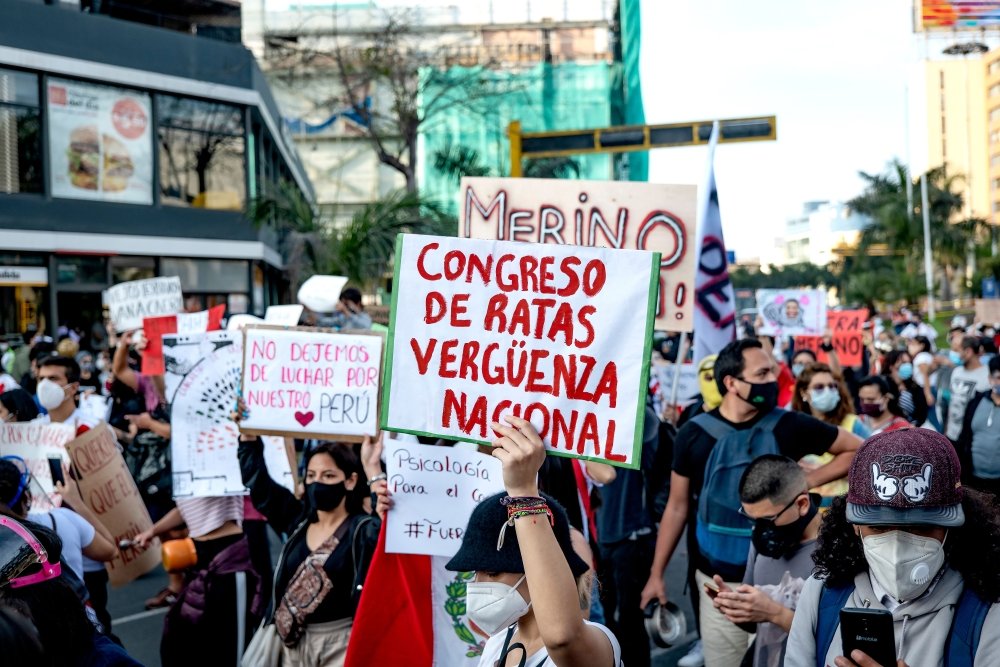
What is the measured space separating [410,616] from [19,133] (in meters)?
22.4

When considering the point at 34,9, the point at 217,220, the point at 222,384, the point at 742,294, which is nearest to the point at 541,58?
the point at 742,294

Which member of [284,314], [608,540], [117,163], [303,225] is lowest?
[608,540]

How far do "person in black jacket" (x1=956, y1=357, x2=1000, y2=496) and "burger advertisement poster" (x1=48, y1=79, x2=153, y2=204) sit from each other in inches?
842

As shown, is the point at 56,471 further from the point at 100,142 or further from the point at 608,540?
the point at 100,142

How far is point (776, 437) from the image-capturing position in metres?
4.82

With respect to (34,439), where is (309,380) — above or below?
above

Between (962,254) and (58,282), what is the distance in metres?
47.3

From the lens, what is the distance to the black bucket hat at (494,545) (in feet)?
8.93

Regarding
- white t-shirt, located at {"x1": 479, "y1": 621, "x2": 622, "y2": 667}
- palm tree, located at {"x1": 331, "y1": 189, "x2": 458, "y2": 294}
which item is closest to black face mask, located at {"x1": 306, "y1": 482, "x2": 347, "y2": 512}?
white t-shirt, located at {"x1": 479, "y1": 621, "x2": 622, "y2": 667}

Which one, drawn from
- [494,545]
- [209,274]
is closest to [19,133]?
[209,274]

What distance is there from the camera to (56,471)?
528 centimetres

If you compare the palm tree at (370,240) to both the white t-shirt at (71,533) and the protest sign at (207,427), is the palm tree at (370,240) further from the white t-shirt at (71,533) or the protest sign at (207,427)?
the white t-shirt at (71,533)

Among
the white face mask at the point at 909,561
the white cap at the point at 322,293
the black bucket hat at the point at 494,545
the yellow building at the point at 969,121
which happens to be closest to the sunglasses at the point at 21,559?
the black bucket hat at the point at 494,545

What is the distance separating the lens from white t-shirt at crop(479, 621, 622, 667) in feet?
8.63
